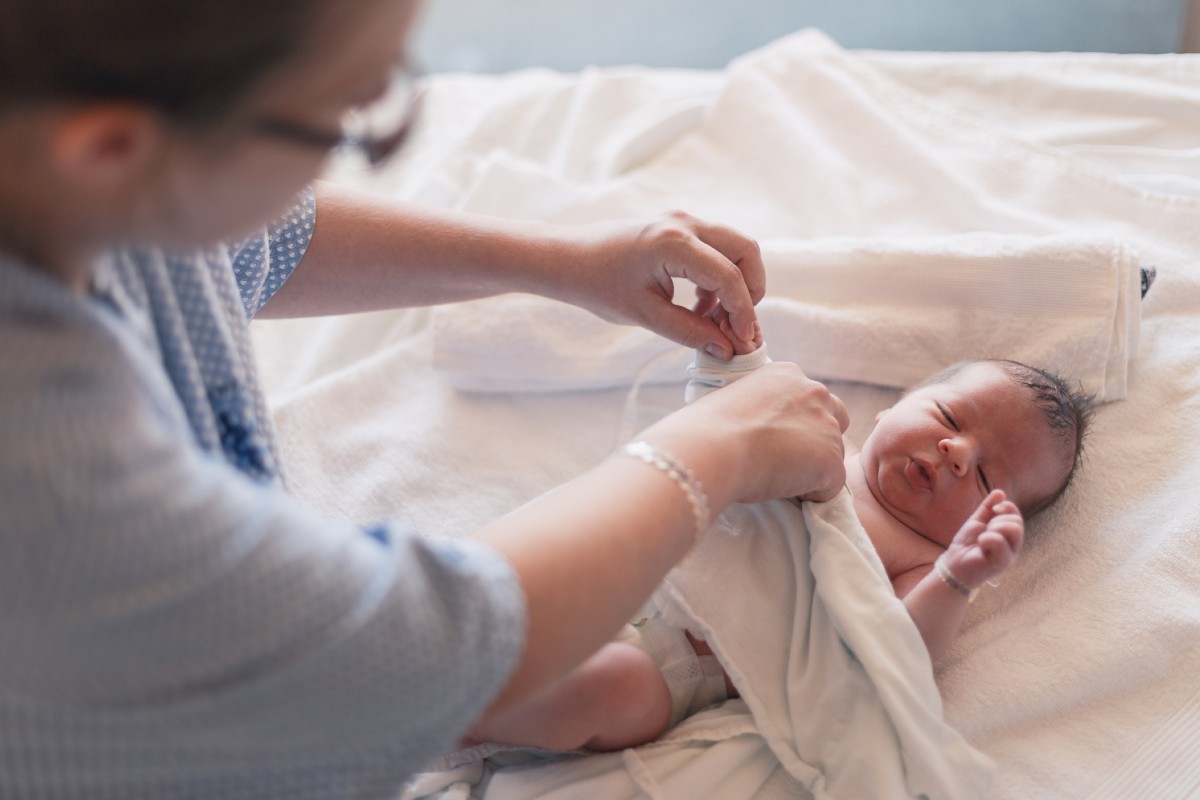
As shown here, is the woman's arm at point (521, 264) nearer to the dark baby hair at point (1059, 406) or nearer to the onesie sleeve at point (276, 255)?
the onesie sleeve at point (276, 255)

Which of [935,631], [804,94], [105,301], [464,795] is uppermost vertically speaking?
[105,301]

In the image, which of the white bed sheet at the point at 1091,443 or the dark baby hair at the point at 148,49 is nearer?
the dark baby hair at the point at 148,49

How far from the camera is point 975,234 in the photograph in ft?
4.59

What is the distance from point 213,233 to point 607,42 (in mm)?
1896

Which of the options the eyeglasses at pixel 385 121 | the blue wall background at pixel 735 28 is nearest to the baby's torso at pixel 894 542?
the eyeglasses at pixel 385 121

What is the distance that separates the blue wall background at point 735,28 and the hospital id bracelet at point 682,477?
4.81 feet

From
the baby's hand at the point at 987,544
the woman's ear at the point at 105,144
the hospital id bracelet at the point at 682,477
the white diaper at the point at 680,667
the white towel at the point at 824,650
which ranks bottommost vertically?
the white diaper at the point at 680,667

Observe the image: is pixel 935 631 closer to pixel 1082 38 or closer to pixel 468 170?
pixel 468 170

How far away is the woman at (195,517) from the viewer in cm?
51

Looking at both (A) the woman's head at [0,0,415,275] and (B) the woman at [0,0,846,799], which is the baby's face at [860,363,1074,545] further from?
(A) the woman's head at [0,0,415,275]

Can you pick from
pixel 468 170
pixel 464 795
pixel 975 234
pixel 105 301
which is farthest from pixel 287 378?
pixel 975 234

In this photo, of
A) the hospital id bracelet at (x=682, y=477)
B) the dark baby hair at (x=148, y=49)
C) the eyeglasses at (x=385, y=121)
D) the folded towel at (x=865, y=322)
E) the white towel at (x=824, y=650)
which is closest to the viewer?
the dark baby hair at (x=148, y=49)

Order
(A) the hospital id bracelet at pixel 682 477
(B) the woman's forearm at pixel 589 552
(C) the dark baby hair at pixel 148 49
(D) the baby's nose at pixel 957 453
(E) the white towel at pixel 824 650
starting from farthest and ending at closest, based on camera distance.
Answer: (D) the baby's nose at pixel 957 453, (E) the white towel at pixel 824 650, (A) the hospital id bracelet at pixel 682 477, (B) the woman's forearm at pixel 589 552, (C) the dark baby hair at pixel 148 49

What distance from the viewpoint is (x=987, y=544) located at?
3.27 ft
